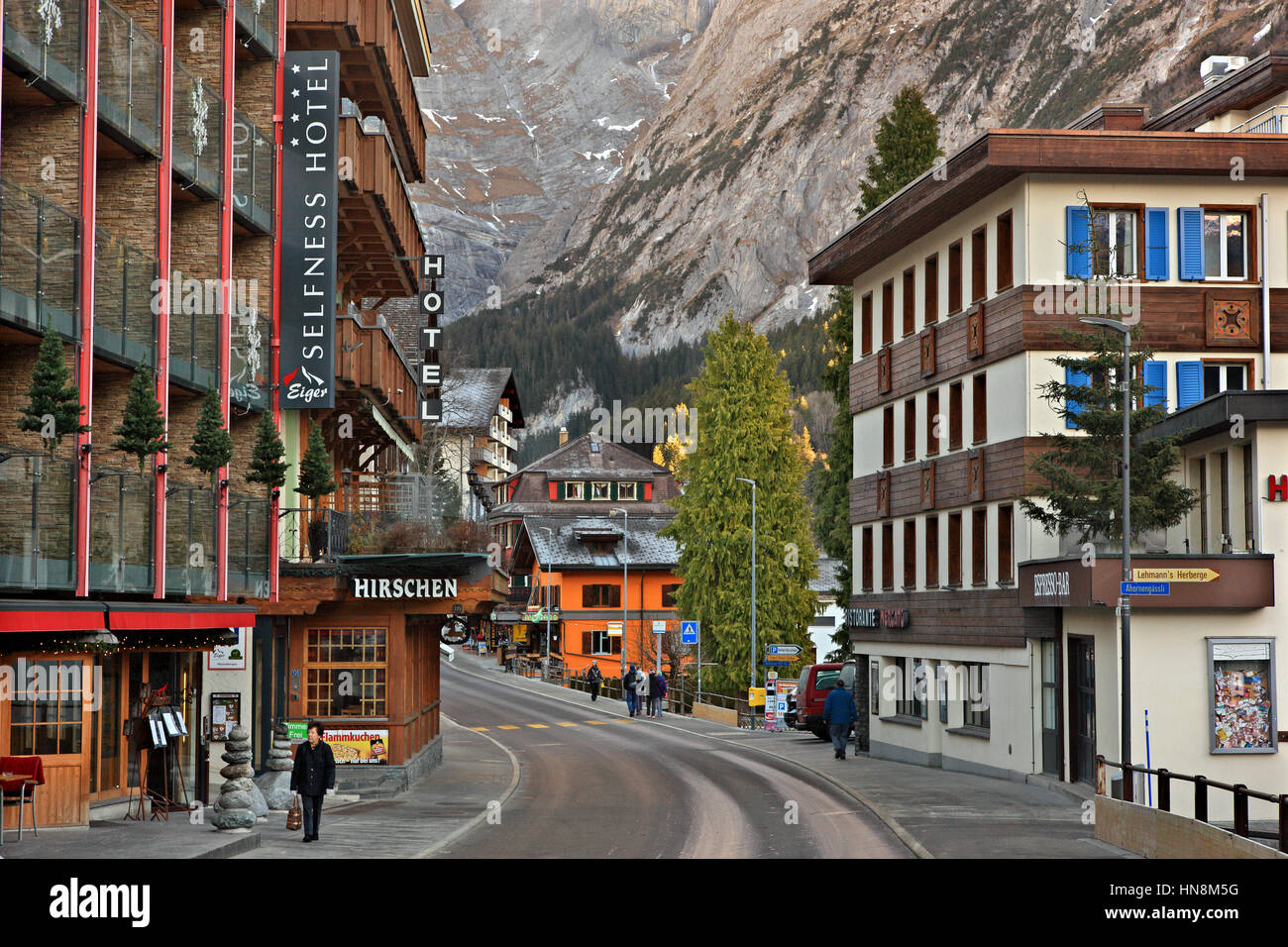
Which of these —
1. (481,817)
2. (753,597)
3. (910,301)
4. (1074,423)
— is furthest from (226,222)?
(753,597)

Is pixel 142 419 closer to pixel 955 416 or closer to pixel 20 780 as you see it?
pixel 20 780

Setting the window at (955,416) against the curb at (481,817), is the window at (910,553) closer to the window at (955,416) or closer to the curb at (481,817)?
the window at (955,416)

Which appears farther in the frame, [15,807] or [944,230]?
[944,230]

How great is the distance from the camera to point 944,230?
37.0m

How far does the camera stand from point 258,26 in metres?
27.6

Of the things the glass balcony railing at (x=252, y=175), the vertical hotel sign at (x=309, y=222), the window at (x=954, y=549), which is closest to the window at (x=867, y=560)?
the window at (x=954, y=549)

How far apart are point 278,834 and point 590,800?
7964mm

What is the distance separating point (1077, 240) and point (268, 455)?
54.6ft

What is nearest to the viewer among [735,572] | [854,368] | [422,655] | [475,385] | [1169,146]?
[1169,146]

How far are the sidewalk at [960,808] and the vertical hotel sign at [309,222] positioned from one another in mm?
12416

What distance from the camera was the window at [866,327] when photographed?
4288 centimetres

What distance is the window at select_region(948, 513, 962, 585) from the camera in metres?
36.5
